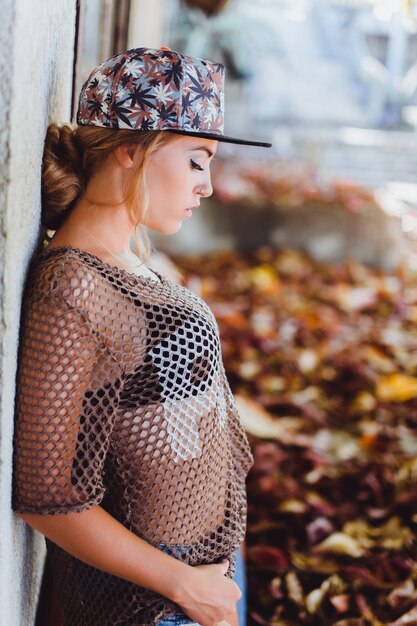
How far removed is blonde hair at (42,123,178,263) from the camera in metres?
1.27

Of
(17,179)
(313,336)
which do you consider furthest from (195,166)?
(313,336)

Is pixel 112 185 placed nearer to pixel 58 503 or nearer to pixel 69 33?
Answer: pixel 69 33

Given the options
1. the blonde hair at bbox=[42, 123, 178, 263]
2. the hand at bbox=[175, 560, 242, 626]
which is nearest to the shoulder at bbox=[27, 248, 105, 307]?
the blonde hair at bbox=[42, 123, 178, 263]

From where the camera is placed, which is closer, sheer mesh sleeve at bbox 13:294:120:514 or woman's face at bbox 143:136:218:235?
sheer mesh sleeve at bbox 13:294:120:514

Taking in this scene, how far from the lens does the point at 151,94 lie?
4.06ft

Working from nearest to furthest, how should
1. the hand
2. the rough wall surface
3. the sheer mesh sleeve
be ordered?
the rough wall surface, the sheer mesh sleeve, the hand

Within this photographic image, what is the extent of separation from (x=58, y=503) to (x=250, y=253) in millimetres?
5458

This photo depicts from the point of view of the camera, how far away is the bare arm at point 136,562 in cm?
112

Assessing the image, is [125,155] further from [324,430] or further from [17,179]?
[324,430]

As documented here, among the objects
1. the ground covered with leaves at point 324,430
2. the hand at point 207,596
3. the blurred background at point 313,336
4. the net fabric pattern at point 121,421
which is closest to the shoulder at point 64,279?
the net fabric pattern at point 121,421

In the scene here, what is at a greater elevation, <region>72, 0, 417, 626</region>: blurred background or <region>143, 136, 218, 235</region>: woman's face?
<region>143, 136, 218, 235</region>: woman's face

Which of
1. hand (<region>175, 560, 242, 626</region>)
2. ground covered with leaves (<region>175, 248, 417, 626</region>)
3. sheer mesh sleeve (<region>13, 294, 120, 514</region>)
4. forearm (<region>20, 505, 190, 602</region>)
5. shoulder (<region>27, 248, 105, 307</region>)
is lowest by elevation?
ground covered with leaves (<region>175, 248, 417, 626</region>)

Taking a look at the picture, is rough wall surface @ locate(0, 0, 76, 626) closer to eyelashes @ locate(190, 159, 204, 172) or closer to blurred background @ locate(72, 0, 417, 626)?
eyelashes @ locate(190, 159, 204, 172)

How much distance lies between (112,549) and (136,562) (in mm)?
47
